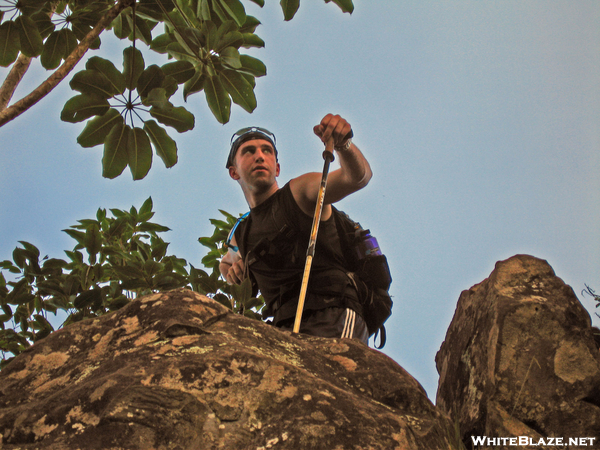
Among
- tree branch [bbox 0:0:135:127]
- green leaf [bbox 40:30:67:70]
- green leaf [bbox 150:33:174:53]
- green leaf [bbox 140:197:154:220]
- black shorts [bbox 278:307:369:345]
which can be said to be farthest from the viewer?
green leaf [bbox 140:197:154:220]

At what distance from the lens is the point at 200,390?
6.13 feet

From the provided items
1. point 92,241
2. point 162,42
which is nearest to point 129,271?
point 92,241

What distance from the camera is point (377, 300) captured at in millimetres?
4281

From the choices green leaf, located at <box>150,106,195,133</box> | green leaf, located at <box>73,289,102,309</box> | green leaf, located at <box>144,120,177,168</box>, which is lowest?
green leaf, located at <box>73,289,102,309</box>

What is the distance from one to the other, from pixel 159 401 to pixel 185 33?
207 centimetres

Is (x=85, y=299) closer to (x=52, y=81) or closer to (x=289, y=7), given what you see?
(x=52, y=81)

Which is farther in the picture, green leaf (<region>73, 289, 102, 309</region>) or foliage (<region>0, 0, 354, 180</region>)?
green leaf (<region>73, 289, 102, 309</region>)

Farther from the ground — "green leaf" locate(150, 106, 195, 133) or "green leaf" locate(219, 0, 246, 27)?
"green leaf" locate(219, 0, 246, 27)

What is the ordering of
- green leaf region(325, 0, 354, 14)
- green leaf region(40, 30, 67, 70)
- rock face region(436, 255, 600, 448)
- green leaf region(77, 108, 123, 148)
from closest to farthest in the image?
rock face region(436, 255, 600, 448)
green leaf region(77, 108, 123, 148)
green leaf region(325, 0, 354, 14)
green leaf region(40, 30, 67, 70)

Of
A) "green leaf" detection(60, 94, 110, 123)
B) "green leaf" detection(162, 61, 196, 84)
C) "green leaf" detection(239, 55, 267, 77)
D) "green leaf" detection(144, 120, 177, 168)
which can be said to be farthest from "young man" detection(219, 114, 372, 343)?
"green leaf" detection(60, 94, 110, 123)

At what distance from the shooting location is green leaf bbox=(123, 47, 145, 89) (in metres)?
3.04

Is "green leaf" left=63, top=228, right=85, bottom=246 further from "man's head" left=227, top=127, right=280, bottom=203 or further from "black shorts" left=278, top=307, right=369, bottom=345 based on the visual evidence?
"black shorts" left=278, top=307, right=369, bottom=345

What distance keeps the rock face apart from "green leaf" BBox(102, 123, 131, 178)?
6.39 feet

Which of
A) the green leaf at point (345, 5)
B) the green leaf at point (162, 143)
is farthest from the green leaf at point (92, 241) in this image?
the green leaf at point (345, 5)
